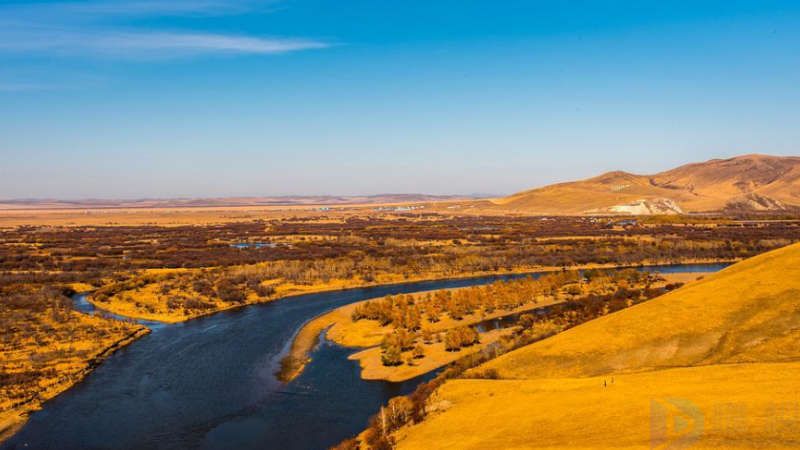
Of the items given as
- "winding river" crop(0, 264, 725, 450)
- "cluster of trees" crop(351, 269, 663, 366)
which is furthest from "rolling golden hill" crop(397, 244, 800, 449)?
"cluster of trees" crop(351, 269, 663, 366)

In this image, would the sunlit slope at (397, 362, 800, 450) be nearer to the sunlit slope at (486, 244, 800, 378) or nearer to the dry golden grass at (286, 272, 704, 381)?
the sunlit slope at (486, 244, 800, 378)

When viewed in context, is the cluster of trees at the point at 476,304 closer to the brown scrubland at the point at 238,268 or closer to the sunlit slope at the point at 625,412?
the brown scrubland at the point at 238,268

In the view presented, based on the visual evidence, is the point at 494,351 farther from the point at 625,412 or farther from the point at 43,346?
the point at 43,346

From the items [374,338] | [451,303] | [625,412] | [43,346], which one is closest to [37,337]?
[43,346]

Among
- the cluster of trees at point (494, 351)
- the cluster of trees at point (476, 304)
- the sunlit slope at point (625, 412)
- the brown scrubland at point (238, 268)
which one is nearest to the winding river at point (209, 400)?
the brown scrubland at point (238, 268)

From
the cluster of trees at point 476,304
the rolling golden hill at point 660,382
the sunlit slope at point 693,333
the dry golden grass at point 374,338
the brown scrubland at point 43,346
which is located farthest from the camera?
the cluster of trees at point 476,304
